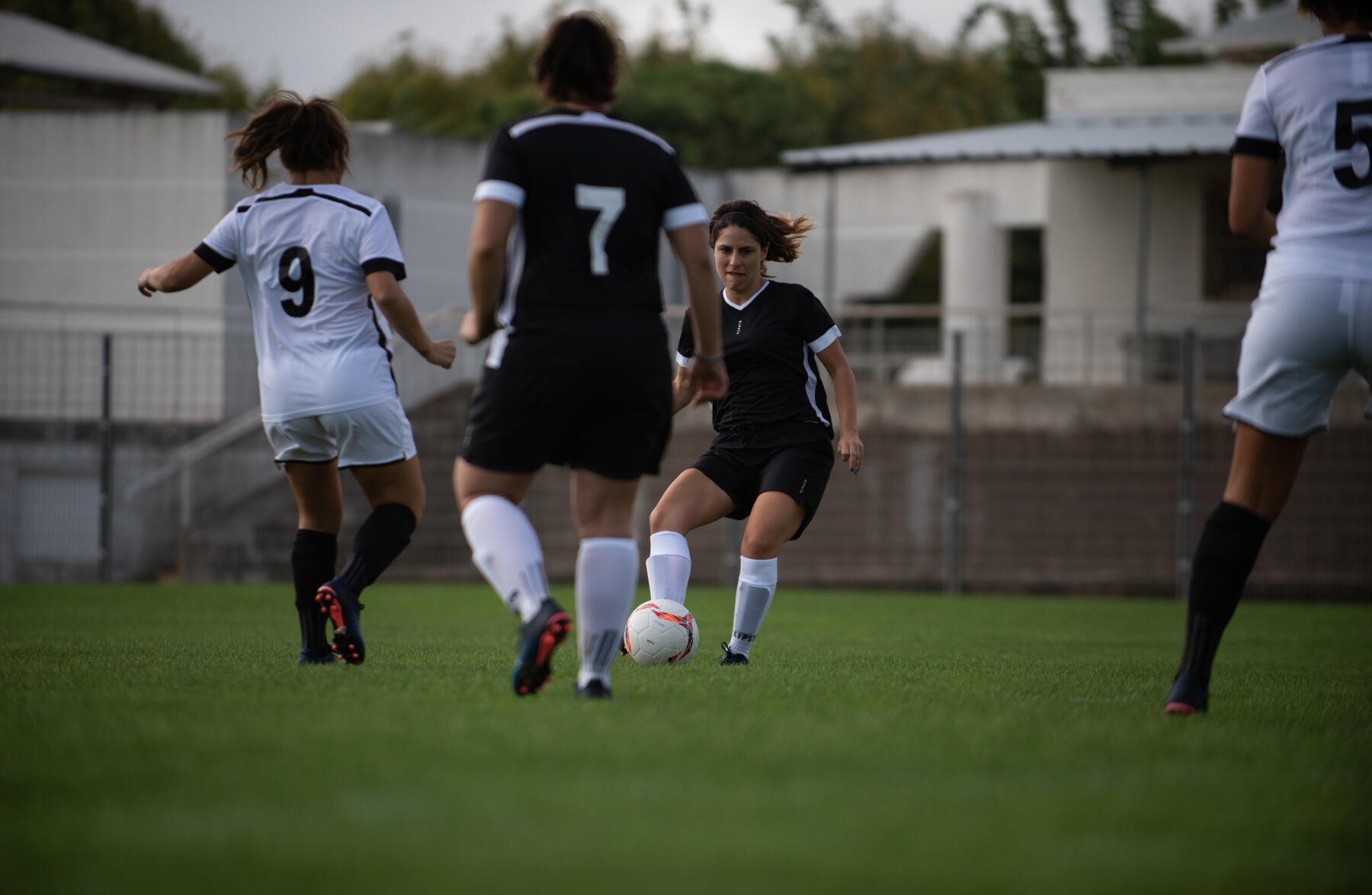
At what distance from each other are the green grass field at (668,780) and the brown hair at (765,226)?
1.92 m

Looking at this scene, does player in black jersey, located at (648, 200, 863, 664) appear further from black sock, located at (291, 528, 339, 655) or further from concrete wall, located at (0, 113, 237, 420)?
concrete wall, located at (0, 113, 237, 420)

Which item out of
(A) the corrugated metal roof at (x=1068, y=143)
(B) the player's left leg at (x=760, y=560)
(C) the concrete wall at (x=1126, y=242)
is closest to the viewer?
(B) the player's left leg at (x=760, y=560)

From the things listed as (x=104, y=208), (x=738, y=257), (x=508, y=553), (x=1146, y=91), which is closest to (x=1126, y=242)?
(x=1146, y=91)

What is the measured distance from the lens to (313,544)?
5.87 m

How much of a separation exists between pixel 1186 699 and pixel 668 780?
2008 mm

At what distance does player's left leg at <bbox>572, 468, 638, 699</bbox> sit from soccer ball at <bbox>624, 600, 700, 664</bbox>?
5.67 feet

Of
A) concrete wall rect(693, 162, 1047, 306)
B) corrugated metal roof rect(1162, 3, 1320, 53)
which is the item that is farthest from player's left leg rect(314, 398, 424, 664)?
corrugated metal roof rect(1162, 3, 1320, 53)

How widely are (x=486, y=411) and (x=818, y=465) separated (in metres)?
2.63

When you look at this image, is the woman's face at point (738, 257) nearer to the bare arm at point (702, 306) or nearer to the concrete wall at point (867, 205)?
the bare arm at point (702, 306)

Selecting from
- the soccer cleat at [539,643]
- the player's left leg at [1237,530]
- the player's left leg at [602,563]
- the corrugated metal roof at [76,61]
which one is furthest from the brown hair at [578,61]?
the corrugated metal roof at [76,61]

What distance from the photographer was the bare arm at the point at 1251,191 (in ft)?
14.6

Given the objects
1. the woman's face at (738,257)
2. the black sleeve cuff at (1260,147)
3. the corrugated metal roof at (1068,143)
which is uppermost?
the corrugated metal roof at (1068,143)

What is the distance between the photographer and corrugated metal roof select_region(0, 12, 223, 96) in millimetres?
25750

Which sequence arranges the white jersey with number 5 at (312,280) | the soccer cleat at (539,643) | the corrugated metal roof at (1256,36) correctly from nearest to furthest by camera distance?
the soccer cleat at (539,643)
the white jersey with number 5 at (312,280)
the corrugated metal roof at (1256,36)
